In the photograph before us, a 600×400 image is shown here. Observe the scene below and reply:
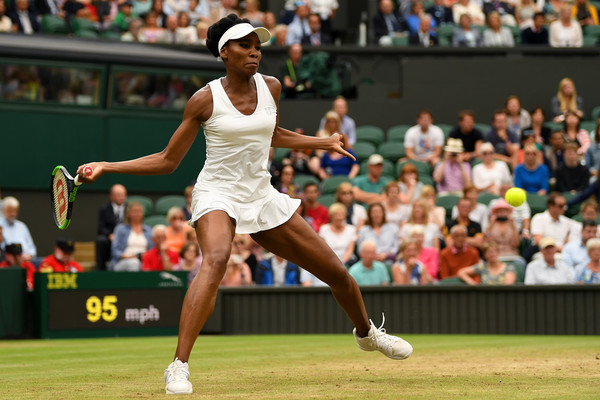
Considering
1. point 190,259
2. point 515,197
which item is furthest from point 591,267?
point 190,259

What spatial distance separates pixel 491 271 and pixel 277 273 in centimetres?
242

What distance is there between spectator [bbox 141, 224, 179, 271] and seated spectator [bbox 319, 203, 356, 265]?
70.2 inches

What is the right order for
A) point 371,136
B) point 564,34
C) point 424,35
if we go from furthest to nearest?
point 424,35, point 564,34, point 371,136

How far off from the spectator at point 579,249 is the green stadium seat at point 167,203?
5164 millimetres

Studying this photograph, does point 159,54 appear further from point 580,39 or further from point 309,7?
point 580,39

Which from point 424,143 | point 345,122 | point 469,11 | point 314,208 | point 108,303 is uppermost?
point 469,11

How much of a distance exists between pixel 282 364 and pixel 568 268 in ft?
17.6

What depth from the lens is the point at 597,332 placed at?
11188 millimetres

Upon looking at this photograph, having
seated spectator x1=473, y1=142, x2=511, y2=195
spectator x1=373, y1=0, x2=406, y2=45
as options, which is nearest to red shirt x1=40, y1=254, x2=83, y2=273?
seated spectator x1=473, y1=142, x2=511, y2=195

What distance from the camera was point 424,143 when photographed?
14.9 metres

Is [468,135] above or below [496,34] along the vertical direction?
below

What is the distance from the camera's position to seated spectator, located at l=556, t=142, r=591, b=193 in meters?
13.8

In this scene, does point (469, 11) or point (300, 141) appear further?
point (469, 11)

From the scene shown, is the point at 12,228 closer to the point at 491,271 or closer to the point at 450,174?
the point at 491,271
